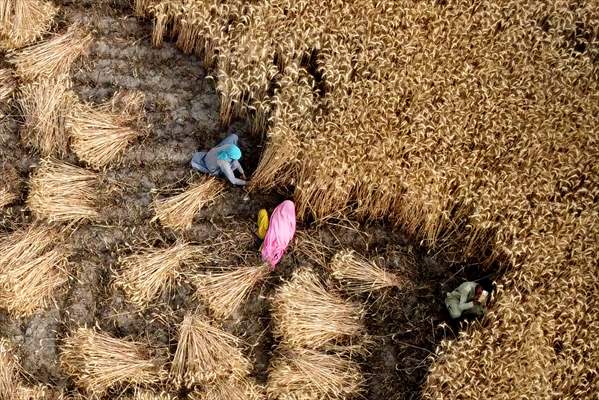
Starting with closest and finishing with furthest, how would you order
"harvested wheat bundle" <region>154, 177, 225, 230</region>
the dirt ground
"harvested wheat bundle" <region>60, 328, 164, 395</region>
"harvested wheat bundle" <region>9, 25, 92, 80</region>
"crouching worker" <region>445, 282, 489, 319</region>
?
"harvested wheat bundle" <region>60, 328, 164, 395</region> → "crouching worker" <region>445, 282, 489, 319</region> → the dirt ground → "harvested wheat bundle" <region>154, 177, 225, 230</region> → "harvested wheat bundle" <region>9, 25, 92, 80</region>

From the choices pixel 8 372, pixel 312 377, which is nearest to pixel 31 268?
pixel 8 372

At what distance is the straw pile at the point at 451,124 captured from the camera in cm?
538

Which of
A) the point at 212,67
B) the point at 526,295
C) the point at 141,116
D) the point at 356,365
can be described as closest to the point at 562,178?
the point at 526,295

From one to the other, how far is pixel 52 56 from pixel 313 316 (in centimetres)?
307

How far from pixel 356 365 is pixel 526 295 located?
134 centimetres

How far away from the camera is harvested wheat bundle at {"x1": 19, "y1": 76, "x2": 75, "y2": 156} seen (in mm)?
5836

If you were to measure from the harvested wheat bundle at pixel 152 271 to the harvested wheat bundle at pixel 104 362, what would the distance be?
1.19ft

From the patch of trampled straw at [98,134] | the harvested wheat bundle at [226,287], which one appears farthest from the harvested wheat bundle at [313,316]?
the patch of trampled straw at [98,134]

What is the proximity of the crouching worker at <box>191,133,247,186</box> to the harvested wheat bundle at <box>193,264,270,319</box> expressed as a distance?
0.74 meters

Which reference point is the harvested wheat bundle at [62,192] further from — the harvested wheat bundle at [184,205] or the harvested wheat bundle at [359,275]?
the harvested wheat bundle at [359,275]

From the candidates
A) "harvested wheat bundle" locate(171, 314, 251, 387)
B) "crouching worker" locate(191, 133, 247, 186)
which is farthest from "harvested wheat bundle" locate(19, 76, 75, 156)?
"harvested wheat bundle" locate(171, 314, 251, 387)

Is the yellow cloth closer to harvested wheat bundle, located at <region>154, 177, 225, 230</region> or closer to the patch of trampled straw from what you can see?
harvested wheat bundle, located at <region>154, 177, 225, 230</region>

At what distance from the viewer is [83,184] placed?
18.8 ft

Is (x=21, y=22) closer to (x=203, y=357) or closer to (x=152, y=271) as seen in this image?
(x=152, y=271)
